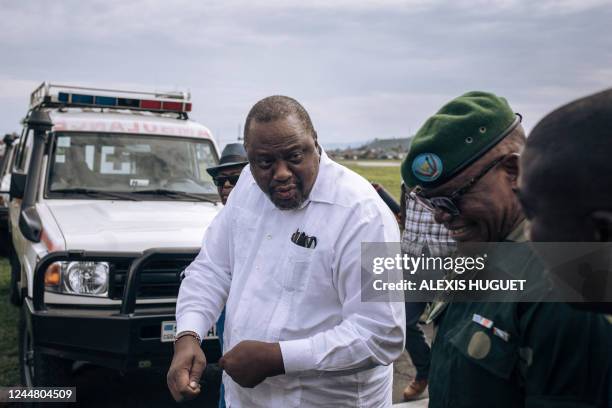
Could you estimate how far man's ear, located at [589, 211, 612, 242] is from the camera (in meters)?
0.84

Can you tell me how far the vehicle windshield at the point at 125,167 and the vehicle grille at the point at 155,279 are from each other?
1041 mm

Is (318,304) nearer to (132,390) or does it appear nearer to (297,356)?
(297,356)

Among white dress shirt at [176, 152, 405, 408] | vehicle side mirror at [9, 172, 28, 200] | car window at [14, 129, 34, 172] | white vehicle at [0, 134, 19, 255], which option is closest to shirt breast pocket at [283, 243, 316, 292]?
white dress shirt at [176, 152, 405, 408]

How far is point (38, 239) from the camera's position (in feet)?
13.7

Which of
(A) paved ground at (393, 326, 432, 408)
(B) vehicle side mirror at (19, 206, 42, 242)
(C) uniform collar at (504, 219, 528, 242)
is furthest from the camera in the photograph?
(A) paved ground at (393, 326, 432, 408)

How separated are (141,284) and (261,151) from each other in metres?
2.15

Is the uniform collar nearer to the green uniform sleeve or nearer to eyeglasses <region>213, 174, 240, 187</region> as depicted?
the green uniform sleeve

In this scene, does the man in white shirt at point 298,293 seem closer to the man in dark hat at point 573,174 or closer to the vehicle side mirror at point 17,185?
the man in dark hat at point 573,174

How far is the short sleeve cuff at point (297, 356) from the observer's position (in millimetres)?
1917

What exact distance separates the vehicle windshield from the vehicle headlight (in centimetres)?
108

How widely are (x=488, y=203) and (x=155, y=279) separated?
2946mm

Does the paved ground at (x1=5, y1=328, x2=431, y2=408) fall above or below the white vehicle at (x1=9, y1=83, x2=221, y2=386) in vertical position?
below

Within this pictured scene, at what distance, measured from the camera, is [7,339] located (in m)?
5.79

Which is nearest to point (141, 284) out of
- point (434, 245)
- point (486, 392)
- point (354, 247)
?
point (434, 245)
